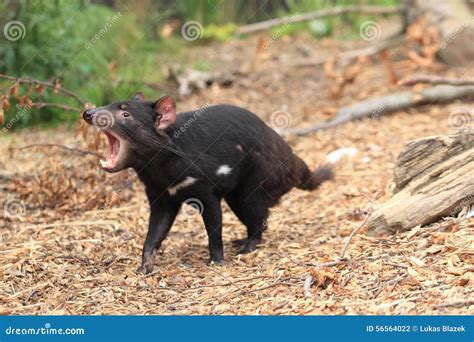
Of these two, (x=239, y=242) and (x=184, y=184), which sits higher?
(x=184, y=184)

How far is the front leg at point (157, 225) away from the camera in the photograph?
183 inches

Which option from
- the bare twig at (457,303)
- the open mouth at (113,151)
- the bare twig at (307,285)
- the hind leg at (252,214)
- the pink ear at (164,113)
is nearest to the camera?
the bare twig at (457,303)

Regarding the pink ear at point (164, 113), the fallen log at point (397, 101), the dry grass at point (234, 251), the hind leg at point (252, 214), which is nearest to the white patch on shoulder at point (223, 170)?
the hind leg at point (252, 214)

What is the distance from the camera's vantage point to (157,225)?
15.4 feet

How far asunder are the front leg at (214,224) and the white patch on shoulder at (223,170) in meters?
0.15

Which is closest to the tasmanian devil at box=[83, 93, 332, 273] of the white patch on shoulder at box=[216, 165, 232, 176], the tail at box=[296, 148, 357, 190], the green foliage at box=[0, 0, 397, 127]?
the white patch on shoulder at box=[216, 165, 232, 176]

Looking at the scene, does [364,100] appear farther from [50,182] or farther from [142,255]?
[142,255]

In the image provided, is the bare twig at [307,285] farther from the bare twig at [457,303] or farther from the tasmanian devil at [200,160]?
the tasmanian devil at [200,160]

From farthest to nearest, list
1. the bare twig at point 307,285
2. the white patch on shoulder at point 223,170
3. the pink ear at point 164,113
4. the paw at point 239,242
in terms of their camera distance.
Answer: the paw at point 239,242 → the white patch on shoulder at point 223,170 → the pink ear at point 164,113 → the bare twig at point 307,285

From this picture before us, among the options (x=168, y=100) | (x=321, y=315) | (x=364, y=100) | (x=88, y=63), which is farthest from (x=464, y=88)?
(x=321, y=315)

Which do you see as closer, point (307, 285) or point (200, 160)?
point (307, 285)

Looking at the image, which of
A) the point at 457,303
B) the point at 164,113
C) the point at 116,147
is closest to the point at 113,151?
the point at 116,147

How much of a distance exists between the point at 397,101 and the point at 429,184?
3.34 m

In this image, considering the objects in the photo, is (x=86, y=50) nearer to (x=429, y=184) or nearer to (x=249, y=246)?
(x=249, y=246)
